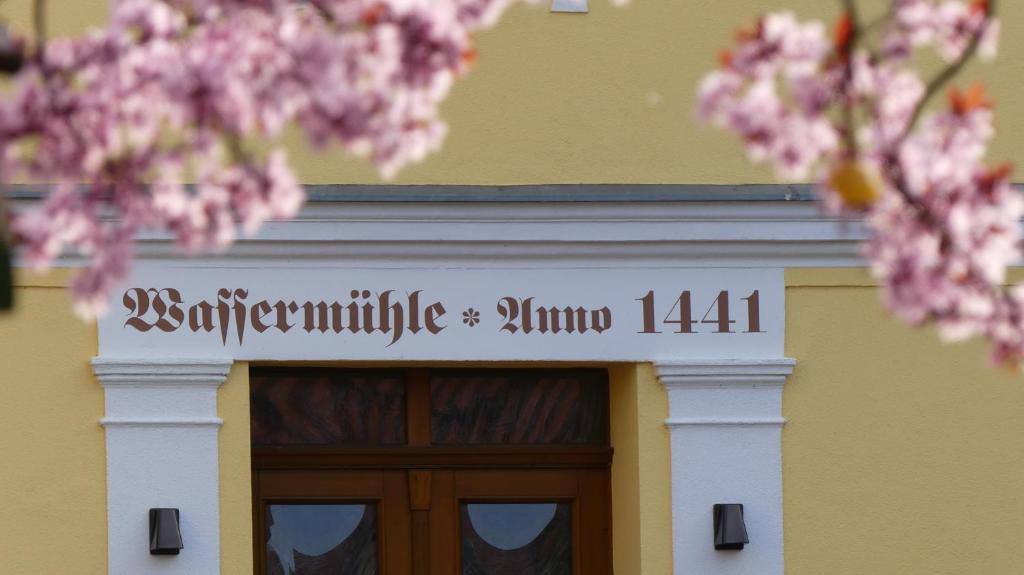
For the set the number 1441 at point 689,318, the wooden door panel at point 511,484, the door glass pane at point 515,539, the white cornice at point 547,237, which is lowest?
the door glass pane at point 515,539

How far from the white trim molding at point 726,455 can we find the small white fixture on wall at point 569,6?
1555mm

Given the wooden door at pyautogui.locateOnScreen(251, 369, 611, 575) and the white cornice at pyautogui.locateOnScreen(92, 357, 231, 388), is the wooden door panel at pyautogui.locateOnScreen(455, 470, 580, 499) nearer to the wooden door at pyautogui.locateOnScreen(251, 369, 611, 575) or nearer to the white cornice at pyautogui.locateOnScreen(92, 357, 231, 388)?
the wooden door at pyautogui.locateOnScreen(251, 369, 611, 575)

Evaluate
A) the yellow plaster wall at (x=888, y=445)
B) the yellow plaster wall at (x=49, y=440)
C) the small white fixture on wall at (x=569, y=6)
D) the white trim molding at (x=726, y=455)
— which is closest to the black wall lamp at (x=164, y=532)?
the yellow plaster wall at (x=49, y=440)

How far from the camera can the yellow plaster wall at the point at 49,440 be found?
10195 mm

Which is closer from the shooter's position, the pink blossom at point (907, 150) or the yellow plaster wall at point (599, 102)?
the pink blossom at point (907, 150)

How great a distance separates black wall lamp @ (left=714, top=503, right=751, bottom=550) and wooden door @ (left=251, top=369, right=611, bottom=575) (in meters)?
0.72

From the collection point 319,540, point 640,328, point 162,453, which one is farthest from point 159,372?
point 640,328

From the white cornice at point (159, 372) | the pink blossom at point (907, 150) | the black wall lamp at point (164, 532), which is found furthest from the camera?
the white cornice at point (159, 372)

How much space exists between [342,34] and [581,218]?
3.96 meters

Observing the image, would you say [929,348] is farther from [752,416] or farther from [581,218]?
[581,218]

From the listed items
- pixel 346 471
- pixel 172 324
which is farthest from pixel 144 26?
pixel 346 471

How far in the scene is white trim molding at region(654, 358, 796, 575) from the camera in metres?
10.5

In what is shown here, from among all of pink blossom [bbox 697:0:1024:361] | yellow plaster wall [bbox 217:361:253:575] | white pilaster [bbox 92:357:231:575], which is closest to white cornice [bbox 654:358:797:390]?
yellow plaster wall [bbox 217:361:253:575]

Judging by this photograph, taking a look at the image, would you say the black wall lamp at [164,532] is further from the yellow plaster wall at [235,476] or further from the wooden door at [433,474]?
the wooden door at [433,474]
